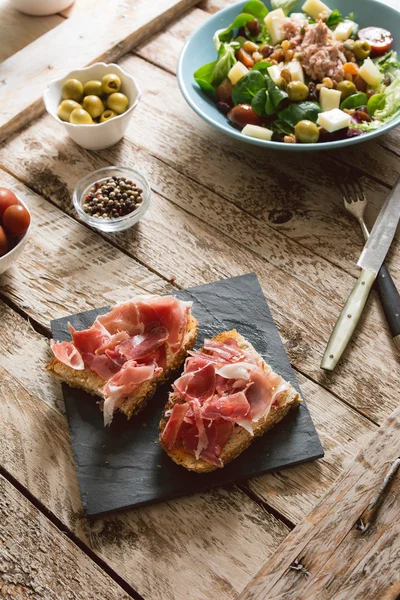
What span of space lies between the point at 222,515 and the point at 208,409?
11.0 inches

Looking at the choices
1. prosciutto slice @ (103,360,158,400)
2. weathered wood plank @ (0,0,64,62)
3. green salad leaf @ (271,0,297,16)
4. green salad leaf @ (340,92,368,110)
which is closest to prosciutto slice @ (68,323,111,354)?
prosciutto slice @ (103,360,158,400)

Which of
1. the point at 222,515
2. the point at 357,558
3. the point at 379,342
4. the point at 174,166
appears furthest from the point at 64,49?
the point at 357,558

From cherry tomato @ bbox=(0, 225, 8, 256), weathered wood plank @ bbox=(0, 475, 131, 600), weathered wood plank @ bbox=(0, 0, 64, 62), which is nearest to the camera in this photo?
weathered wood plank @ bbox=(0, 475, 131, 600)

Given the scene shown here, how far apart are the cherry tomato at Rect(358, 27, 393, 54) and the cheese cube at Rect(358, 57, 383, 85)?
0.13m

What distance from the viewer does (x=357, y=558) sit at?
58.9 inches

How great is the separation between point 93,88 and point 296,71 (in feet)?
2.62

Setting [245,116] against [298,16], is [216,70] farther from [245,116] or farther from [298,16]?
[298,16]

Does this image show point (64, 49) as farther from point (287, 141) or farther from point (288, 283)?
point (288, 283)

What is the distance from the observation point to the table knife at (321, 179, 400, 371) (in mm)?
2020

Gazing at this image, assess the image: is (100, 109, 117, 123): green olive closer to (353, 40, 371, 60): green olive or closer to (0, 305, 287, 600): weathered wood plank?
(353, 40, 371, 60): green olive

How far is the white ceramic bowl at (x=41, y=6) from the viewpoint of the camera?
3.37 metres

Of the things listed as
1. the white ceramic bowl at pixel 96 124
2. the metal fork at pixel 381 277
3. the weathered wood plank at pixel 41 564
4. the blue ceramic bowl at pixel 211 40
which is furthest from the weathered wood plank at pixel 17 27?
the weathered wood plank at pixel 41 564

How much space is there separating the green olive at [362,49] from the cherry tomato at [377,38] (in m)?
0.04

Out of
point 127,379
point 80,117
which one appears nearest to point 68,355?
point 127,379
